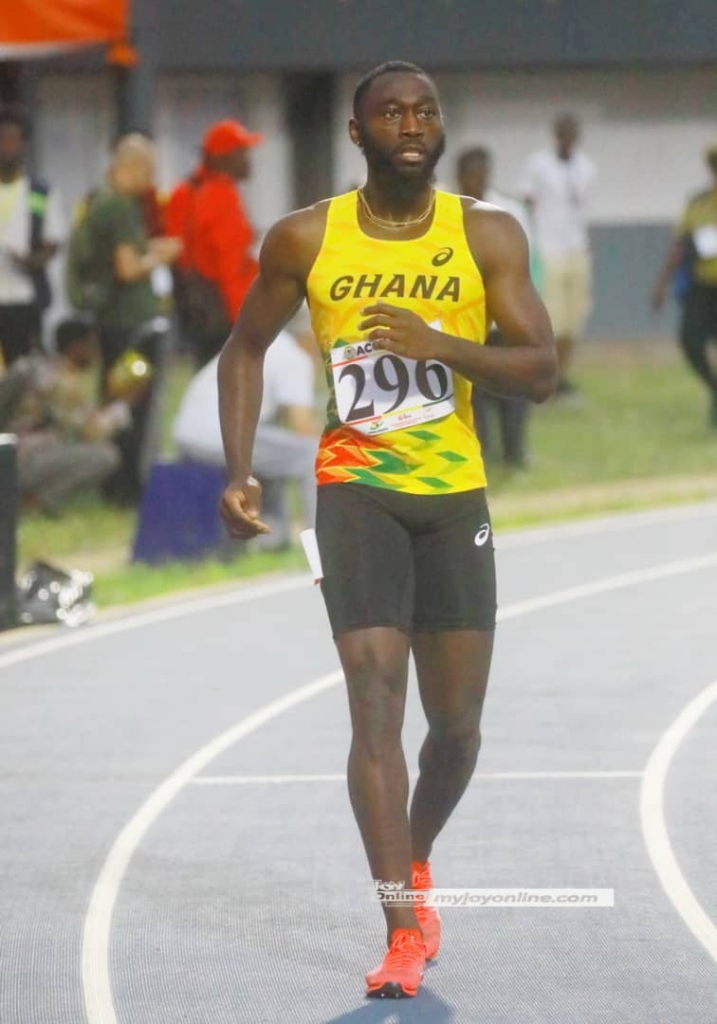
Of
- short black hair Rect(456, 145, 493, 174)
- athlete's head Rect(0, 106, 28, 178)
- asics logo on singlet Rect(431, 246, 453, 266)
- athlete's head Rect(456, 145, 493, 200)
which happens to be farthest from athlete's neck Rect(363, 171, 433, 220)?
short black hair Rect(456, 145, 493, 174)

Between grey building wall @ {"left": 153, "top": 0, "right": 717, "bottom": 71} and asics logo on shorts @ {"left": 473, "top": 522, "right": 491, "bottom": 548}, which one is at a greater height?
asics logo on shorts @ {"left": 473, "top": 522, "right": 491, "bottom": 548}

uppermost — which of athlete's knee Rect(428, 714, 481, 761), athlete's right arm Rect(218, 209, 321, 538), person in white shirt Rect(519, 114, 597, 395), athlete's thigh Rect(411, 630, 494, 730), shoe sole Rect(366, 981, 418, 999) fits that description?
athlete's right arm Rect(218, 209, 321, 538)

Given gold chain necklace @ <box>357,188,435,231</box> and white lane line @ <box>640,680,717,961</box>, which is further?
white lane line @ <box>640,680,717,961</box>

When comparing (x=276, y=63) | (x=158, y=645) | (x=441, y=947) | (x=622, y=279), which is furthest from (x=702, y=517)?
(x=622, y=279)

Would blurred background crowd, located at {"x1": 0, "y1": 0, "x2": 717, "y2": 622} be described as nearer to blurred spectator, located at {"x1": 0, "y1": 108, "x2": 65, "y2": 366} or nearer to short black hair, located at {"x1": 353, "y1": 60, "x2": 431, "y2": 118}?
blurred spectator, located at {"x1": 0, "y1": 108, "x2": 65, "y2": 366}

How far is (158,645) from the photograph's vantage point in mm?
11219

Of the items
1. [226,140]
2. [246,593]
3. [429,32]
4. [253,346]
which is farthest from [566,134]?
[253,346]

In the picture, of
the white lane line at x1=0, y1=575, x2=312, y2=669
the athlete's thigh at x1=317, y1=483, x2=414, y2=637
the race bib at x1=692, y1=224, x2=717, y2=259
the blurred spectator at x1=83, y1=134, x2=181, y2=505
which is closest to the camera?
the athlete's thigh at x1=317, y1=483, x2=414, y2=637

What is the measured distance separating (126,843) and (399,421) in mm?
2154

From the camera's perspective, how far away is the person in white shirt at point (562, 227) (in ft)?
69.9

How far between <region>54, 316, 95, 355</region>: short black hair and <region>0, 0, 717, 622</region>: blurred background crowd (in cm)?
2

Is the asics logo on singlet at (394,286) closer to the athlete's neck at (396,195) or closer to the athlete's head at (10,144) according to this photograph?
the athlete's neck at (396,195)

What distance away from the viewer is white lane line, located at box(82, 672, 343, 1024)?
580 cm

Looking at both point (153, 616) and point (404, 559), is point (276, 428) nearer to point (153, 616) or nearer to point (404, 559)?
point (153, 616)
